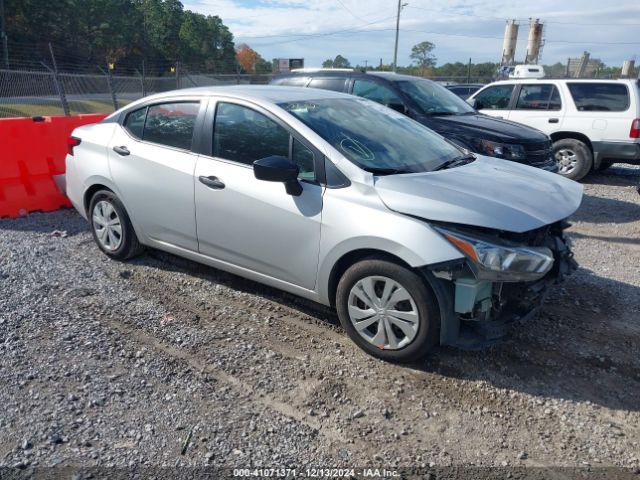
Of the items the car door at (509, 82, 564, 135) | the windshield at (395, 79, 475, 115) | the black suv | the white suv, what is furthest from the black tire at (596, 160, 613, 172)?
the windshield at (395, 79, 475, 115)

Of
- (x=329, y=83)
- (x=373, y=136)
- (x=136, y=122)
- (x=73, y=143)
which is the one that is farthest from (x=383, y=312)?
(x=329, y=83)

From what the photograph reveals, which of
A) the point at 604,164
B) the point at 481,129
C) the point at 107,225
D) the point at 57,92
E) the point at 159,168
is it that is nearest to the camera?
the point at 159,168

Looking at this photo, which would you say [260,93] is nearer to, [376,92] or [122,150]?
[122,150]

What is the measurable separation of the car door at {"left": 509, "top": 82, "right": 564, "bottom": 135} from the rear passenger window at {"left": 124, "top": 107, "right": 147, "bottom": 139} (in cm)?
758

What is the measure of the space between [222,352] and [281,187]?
47.3 inches

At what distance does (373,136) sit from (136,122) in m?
2.27

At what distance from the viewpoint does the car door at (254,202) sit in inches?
145

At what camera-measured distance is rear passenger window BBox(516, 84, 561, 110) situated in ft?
32.4

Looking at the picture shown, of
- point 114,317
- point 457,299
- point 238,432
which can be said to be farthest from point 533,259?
point 114,317

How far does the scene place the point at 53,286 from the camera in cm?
460

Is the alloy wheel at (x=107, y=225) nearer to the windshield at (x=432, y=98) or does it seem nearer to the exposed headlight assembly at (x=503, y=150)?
the windshield at (x=432, y=98)

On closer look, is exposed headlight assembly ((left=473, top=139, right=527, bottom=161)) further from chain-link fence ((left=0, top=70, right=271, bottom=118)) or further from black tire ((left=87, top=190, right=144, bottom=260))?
chain-link fence ((left=0, top=70, right=271, bottom=118))

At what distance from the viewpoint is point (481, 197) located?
3.36 m

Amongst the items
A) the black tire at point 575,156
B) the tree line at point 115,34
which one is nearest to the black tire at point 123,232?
the black tire at point 575,156
